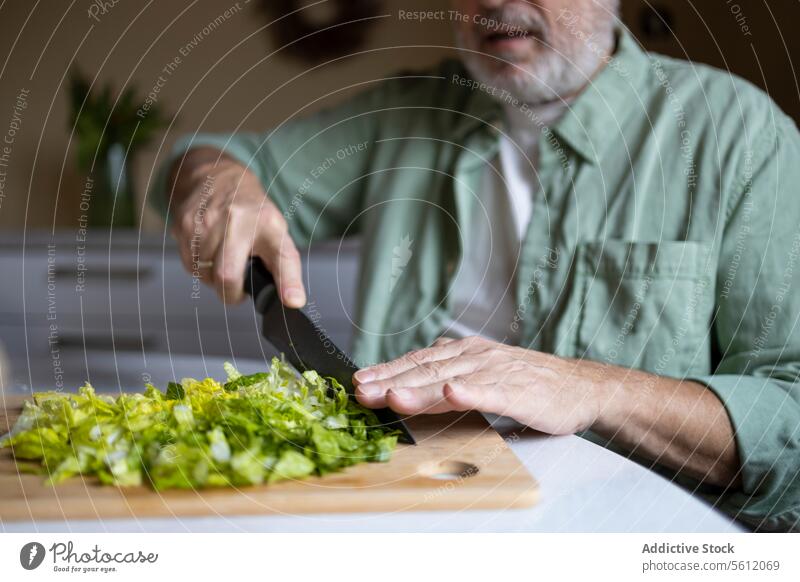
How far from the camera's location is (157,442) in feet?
1.27

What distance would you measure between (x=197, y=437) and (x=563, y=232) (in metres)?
0.42

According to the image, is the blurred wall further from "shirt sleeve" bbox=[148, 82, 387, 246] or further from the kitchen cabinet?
the kitchen cabinet

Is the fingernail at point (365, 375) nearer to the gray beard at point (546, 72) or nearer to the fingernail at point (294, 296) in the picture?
the fingernail at point (294, 296)

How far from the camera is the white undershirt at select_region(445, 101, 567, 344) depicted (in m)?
0.73

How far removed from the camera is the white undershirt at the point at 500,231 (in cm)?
73

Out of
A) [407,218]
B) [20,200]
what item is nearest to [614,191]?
[407,218]

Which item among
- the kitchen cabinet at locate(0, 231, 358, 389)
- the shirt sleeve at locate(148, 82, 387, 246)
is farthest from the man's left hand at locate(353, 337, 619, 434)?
the kitchen cabinet at locate(0, 231, 358, 389)

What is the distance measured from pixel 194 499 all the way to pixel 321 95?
404 mm

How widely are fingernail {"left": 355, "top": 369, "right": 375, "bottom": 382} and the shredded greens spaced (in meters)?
0.02
